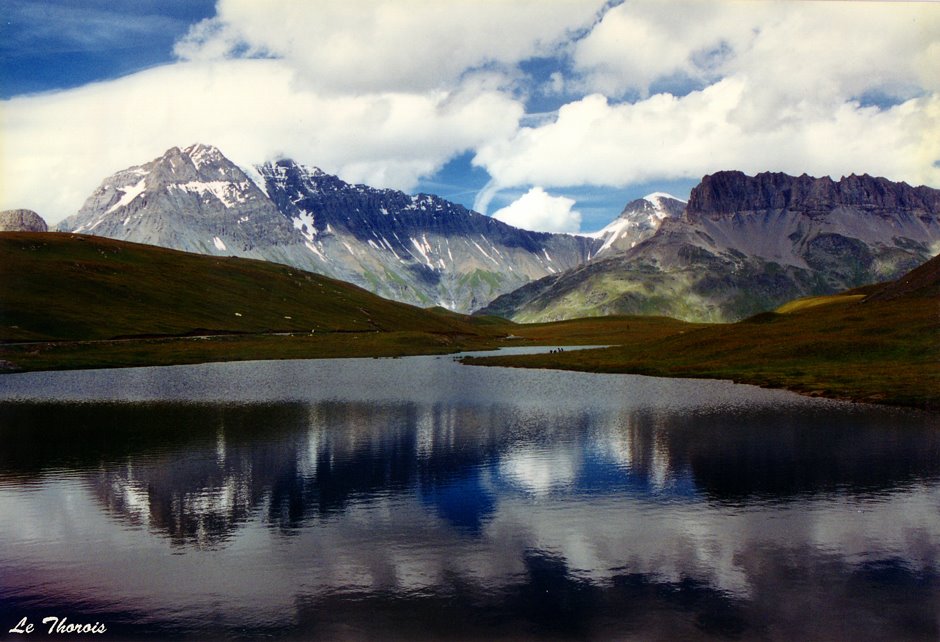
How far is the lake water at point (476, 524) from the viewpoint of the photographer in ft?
98.2

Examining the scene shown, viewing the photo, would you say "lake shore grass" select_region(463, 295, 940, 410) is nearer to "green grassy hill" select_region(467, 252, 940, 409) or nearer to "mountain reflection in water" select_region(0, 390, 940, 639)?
"green grassy hill" select_region(467, 252, 940, 409)

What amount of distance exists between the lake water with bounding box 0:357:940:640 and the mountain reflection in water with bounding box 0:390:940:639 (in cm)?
17

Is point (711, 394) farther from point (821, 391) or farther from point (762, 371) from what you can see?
point (762, 371)

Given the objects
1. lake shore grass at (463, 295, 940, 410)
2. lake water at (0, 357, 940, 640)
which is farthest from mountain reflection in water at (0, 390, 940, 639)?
lake shore grass at (463, 295, 940, 410)

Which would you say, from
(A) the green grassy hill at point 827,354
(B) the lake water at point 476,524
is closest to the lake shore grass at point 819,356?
(A) the green grassy hill at point 827,354

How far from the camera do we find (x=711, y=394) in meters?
101

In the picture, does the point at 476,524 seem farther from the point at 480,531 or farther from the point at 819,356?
the point at 819,356

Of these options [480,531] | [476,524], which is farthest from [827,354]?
[480,531]

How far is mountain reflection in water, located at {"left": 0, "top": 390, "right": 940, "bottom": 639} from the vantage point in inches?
1180

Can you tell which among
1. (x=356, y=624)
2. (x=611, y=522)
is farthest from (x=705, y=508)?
(x=356, y=624)

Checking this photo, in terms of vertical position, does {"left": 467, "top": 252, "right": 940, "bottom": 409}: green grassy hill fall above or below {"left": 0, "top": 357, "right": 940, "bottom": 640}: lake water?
above

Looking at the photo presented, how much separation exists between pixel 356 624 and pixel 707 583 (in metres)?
15.4

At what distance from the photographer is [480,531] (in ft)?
134

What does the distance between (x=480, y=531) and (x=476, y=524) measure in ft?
4.46
